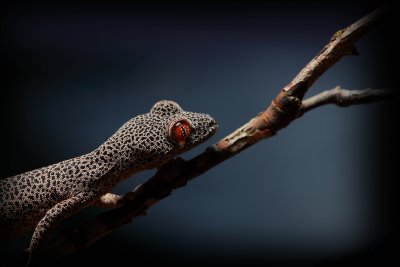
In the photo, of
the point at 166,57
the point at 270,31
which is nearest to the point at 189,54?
the point at 166,57

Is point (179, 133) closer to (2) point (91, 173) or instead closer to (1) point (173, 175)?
(1) point (173, 175)

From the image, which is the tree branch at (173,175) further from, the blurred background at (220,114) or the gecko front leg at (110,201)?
the blurred background at (220,114)

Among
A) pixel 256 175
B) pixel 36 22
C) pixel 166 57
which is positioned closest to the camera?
pixel 36 22

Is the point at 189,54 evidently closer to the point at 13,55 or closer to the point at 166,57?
the point at 166,57

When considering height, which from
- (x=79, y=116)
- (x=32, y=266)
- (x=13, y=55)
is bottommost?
(x=32, y=266)

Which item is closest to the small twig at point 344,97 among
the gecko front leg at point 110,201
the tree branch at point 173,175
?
the tree branch at point 173,175

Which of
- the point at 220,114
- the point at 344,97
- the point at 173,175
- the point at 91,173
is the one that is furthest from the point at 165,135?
the point at 344,97
